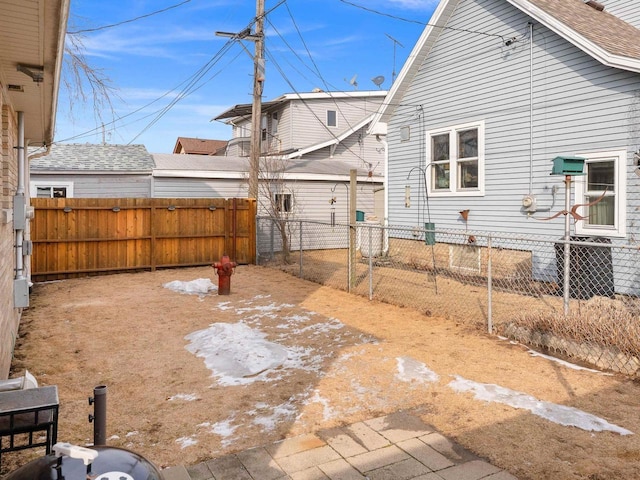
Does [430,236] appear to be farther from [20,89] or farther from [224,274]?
[20,89]

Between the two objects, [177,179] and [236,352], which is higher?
[177,179]

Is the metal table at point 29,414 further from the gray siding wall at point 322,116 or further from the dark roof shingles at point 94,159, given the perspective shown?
the gray siding wall at point 322,116

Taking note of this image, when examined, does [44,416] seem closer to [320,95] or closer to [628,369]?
[628,369]

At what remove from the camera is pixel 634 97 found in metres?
7.80

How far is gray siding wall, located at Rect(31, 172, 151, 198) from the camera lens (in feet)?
48.5

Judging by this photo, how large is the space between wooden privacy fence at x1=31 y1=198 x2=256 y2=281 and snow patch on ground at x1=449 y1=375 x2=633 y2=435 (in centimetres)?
975

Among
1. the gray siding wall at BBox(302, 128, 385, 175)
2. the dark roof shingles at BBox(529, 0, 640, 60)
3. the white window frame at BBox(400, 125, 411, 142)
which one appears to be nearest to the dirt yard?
the dark roof shingles at BBox(529, 0, 640, 60)

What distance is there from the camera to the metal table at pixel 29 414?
217 cm

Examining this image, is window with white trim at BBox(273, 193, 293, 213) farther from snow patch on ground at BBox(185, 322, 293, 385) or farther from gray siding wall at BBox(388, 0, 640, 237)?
snow patch on ground at BBox(185, 322, 293, 385)

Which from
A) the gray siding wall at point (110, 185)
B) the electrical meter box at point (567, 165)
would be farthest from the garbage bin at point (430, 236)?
the gray siding wall at point (110, 185)

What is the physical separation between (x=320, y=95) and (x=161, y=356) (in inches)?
770

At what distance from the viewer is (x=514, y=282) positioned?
954cm

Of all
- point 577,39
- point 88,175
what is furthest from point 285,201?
point 577,39

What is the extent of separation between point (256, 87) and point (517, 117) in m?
7.93
